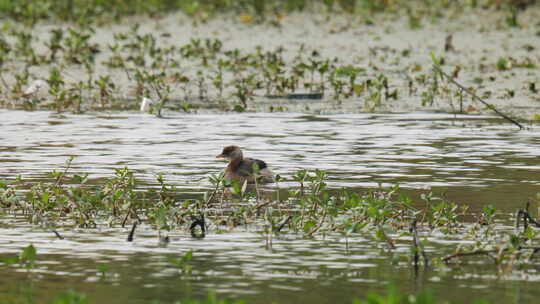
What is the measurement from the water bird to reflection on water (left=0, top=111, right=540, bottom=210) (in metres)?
0.24

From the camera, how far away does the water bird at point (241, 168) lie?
12.3 metres

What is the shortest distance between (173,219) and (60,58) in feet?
41.9

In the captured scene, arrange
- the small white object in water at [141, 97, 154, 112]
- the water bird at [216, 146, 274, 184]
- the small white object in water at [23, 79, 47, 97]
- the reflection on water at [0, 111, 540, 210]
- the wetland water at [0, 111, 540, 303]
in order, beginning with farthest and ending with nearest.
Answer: the small white object in water at [23, 79, 47, 97] < the small white object in water at [141, 97, 154, 112] < the reflection on water at [0, 111, 540, 210] < the water bird at [216, 146, 274, 184] < the wetland water at [0, 111, 540, 303]

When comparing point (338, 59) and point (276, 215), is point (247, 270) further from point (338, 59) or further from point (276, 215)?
point (338, 59)

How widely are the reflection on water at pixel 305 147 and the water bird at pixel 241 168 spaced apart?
0.24m

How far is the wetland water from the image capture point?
788cm

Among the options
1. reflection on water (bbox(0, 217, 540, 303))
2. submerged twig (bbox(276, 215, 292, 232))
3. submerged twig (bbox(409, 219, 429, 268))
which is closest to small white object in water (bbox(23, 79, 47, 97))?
reflection on water (bbox(0, 217, 540, 303))

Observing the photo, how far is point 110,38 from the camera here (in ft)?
80.4

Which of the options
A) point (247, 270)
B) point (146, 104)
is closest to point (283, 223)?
point (247, 270)

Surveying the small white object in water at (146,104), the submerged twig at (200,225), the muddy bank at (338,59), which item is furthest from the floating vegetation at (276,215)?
the muddy bank at (338,59)

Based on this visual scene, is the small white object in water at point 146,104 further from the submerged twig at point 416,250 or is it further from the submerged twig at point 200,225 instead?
the submerged twig at point 416,250

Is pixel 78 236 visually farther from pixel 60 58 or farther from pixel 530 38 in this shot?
pixel 530 38

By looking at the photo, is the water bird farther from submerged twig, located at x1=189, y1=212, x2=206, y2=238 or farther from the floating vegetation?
submerged twig, located at x1=189, y1=212, x2=206, y2=238

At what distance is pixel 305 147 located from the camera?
49.2 feet
